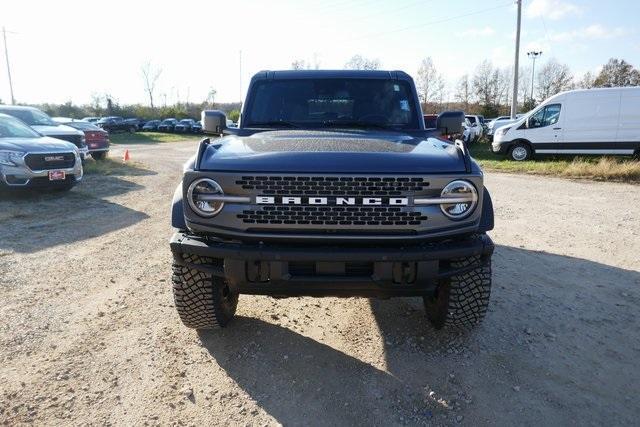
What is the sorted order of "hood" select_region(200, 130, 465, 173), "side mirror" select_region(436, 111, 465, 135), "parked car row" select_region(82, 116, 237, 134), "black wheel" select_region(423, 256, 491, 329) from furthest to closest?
"parked car row" select_region(82, 116, 237, 134) → "side mirror" select_region(436, 111, 465, 135) → "black wheel" select_region(423, 256, 491, 329) → "hood" select_region(200, 130, 465, 173)

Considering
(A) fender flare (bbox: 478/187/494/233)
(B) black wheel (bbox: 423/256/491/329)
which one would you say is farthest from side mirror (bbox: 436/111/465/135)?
(B) black wheel (bbox: 423/256/491/329)

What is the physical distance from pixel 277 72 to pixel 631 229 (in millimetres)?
5542

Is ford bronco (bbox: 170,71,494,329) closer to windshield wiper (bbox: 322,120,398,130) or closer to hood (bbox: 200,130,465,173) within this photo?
hood (bbox: 200,130,465,173)

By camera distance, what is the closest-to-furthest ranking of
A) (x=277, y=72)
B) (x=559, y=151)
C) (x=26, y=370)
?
(x=26, y=370), (x=277, y=72), (x=559, y=151)

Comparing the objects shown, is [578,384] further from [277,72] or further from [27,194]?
[27,194]

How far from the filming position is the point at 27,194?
945 cm

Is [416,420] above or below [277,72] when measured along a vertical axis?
below

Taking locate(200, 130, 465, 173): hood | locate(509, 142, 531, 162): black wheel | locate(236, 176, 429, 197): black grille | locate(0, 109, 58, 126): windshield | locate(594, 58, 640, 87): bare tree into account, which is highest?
locate(594, 58, 640, 87): bare tree

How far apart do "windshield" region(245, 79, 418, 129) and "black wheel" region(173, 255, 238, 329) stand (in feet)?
5.39

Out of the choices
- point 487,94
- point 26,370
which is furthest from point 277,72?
point 487,94

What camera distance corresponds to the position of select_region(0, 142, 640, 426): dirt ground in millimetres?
2729

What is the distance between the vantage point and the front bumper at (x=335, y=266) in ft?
8.98

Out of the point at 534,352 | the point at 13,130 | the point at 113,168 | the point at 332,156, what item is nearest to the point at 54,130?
the point at 113,168

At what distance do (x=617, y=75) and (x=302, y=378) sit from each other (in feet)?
197
